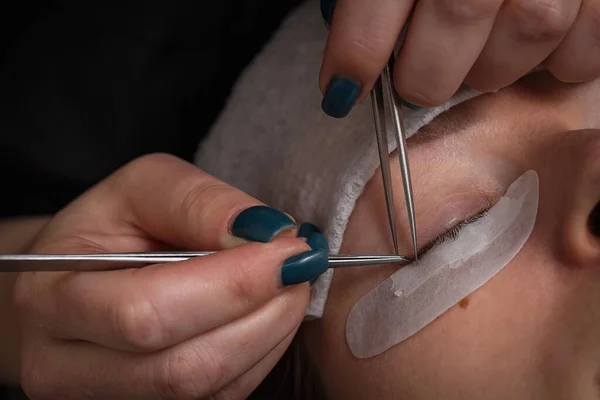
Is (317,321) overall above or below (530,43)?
below

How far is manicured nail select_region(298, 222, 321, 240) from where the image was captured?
726 millimetres

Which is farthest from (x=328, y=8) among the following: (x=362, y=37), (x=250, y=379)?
(x=250, y=379)

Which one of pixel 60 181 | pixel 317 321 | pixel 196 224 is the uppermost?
pixel 196 224

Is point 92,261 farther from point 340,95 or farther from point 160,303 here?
point 340,95

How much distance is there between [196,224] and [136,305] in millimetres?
116

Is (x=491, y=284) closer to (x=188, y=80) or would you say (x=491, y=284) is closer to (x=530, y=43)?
(x=530, y=43)

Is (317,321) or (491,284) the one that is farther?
(317,321)

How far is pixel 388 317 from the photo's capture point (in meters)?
0.67

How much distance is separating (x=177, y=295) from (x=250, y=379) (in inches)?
7.2

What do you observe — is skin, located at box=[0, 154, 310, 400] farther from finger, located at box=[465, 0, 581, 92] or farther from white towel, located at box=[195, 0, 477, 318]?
finger, located at box=[465, 0, 581, 92]

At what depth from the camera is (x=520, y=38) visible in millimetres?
603

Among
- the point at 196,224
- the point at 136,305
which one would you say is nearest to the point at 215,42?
the point at 196,224

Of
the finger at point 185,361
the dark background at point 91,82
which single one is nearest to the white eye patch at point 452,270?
the finger at point 185,361

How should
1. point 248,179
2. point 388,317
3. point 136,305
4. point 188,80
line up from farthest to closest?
point 188,80 < point 248,179 < point 388,317 < point 136,305
